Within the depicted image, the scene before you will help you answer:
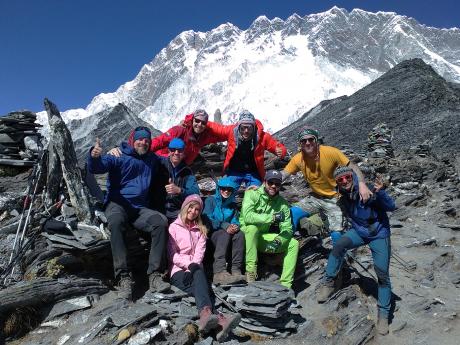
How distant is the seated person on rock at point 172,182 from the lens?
21.8ft

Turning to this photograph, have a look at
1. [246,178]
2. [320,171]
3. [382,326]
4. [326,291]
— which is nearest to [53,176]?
[246,178]

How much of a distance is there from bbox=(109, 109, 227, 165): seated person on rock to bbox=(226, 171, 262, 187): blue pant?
75 cm

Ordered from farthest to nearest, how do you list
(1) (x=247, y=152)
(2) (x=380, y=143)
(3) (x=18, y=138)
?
(2) (x=380, y=143), (3) (x=18, y=138), (1) (x=247, y=152)

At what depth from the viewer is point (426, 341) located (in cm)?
593

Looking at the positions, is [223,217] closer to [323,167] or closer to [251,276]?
[251,276]

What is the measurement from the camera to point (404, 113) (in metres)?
37.7

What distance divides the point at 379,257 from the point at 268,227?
62.4 inches

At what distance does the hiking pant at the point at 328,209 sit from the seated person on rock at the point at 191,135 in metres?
2.05

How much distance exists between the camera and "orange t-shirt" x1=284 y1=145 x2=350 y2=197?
6.63 m

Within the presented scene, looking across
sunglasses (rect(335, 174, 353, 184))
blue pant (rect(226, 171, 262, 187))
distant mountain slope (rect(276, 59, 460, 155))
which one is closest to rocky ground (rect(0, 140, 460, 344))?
blue pant (rect(226, 171, 262, 187))

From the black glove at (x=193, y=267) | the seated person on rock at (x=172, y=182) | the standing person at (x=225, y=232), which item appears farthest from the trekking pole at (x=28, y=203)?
the standing person at (x=225, y=232)

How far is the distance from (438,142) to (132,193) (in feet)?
88.2

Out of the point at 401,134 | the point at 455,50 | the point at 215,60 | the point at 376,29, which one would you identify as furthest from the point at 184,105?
the point at 401,134

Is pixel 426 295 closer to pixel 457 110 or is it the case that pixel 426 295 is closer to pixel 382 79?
pixel 457 110
